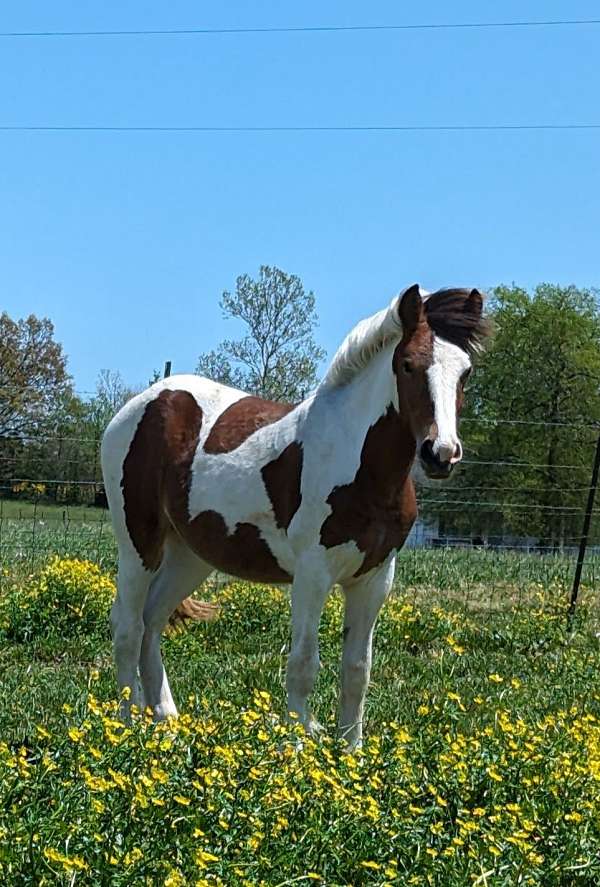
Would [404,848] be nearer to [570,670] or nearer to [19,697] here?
[19,697]

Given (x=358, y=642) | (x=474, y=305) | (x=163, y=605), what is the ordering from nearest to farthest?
(x=474, y=305), (x=358, y=642), (x=163, y=605)

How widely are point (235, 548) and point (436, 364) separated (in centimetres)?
159

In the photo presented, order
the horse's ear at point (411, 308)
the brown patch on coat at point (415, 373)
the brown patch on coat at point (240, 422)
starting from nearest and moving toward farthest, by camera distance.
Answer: the brown patch on coat at point (415, 373) < the horse's ear at point (411, 308) < the brown patch on coat at point (240, 422)

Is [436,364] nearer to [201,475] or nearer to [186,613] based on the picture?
[201,475]

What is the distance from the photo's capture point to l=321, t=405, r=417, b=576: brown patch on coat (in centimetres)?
532

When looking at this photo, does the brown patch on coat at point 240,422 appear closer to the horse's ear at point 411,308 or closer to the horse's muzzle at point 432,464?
the horse's ear at point 411,308

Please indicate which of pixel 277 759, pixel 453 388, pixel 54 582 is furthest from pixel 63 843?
pixel 54 582

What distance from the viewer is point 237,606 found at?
8.98m

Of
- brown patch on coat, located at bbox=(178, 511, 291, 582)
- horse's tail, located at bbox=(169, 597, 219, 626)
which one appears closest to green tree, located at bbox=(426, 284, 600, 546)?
horse's tail, located at bbox=(169, 597, 219, 626)

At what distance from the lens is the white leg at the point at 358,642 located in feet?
18.3

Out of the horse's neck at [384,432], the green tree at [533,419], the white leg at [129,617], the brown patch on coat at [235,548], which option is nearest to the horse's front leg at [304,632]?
the brown patch on coat at [235,548]

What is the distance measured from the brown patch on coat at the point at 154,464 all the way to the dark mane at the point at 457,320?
5.62 ft

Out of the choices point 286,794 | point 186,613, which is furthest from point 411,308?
point 186,613

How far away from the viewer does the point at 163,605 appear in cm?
655
